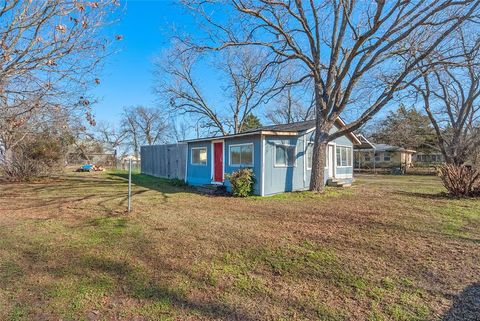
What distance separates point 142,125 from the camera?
149 feet

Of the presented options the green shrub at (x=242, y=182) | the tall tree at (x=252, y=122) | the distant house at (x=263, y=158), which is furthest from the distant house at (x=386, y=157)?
the green shrub at (x=242, y=182)

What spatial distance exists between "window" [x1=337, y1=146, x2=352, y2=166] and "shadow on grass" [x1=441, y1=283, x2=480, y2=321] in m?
13.1

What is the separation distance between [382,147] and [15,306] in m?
37.8


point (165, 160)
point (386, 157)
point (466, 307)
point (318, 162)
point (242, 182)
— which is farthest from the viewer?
point (386, 157)

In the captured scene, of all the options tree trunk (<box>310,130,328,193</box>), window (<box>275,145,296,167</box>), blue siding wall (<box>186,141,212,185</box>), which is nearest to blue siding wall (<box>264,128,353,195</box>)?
window (<box>275,145,296,167</box>)

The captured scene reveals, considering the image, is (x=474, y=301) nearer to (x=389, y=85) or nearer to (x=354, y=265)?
(x=354, y=265)

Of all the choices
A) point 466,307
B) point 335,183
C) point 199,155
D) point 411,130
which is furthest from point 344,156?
point 411,130

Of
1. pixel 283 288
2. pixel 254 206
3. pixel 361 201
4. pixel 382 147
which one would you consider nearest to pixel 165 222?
pixel 254 206

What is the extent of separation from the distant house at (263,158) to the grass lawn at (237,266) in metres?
3.96

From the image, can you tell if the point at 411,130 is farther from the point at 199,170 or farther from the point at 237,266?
the point at 237,266

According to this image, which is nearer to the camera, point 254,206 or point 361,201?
point 254,206

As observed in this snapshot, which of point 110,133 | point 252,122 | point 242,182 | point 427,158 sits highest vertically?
point 252,122

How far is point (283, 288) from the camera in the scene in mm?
3297

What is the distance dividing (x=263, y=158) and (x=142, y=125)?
38.8 m
